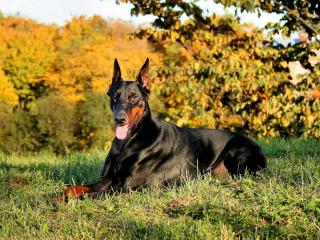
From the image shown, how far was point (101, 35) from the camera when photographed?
190 feet

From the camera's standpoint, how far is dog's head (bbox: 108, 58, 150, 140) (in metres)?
6.73

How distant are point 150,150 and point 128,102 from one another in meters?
0.77

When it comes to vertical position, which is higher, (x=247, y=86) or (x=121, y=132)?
(x=121, y=132)

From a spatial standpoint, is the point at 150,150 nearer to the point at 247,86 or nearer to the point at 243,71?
the point at 243,71

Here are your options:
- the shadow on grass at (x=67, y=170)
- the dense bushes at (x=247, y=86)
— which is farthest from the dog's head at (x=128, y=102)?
the dense bushes at (x=247, y=86)

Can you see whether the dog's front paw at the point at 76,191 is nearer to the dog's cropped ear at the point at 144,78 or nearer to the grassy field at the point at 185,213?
the grassy field at the point at 185,213

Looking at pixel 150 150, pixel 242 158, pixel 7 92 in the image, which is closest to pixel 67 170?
pixel 150 150

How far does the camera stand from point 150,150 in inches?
284

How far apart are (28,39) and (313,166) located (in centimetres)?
5688

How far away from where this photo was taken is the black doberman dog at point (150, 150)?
6820mm

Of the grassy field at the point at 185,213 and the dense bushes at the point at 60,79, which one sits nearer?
the grassy field at the point at 185,213

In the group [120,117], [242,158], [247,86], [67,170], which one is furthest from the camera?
[247,86]

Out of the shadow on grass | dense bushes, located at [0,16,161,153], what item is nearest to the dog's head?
the shadow on grass

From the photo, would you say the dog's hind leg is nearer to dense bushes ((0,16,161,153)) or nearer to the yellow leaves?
dense bushes ((0,16,161,153))
